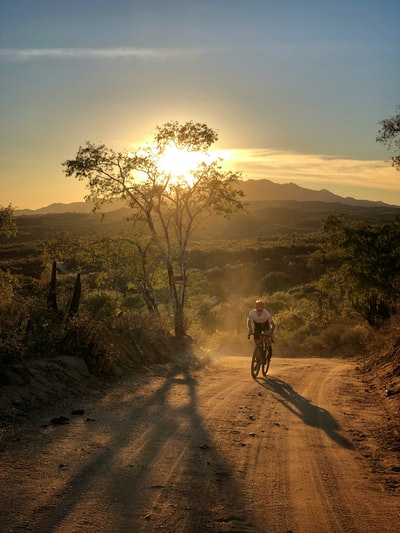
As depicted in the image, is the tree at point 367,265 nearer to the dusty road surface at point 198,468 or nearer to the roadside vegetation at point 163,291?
the roadside vegetation at point 163,291

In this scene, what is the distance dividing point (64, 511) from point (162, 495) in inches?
41.3

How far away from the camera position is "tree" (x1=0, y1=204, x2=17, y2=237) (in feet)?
64.6

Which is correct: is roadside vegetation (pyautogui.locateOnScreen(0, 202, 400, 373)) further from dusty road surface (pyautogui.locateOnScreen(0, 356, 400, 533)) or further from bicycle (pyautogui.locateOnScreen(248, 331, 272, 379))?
bicycle (pyautogui.locateOnScreen(248, 331, 272, 379))

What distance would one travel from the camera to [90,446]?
7.97 metres

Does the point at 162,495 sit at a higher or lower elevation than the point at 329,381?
higher

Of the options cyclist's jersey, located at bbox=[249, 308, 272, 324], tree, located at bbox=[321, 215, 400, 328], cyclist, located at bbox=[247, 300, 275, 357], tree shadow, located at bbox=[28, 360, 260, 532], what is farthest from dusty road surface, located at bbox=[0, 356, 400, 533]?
tree, located at bbox=[321, 215, 400, 328]

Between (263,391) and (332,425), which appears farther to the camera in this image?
(263,391)

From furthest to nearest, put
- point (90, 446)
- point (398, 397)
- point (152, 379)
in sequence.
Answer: point (152, 379)
point (398, 397)
point (90, 446)

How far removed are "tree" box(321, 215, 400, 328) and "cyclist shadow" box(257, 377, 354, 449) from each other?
43.1 ft

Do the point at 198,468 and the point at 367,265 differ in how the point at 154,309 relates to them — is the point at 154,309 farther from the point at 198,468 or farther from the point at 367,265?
the point at 198,468

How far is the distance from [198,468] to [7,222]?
48.8ft

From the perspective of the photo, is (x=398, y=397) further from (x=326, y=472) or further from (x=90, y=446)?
(x=90, y=446)

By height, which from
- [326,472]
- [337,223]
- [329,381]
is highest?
[337,223]

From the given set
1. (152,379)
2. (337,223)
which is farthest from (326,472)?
(337,223)
